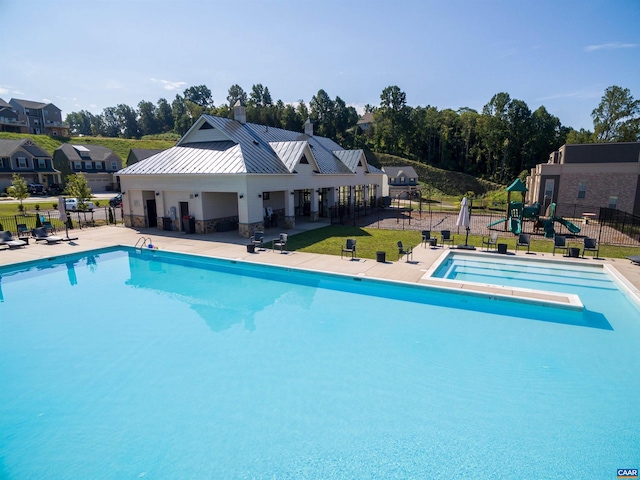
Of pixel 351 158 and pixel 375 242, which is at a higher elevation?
pixel 351 158

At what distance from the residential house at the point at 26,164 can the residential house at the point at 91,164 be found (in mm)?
1928

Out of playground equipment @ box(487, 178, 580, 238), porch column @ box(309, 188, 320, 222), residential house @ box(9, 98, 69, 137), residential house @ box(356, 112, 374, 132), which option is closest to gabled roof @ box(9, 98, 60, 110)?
residential house @ box(9, 98, 69, 137)

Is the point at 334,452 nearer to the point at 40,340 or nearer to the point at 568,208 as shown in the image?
the point at 40,340

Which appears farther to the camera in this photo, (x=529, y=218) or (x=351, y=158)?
(x=351, y=158)

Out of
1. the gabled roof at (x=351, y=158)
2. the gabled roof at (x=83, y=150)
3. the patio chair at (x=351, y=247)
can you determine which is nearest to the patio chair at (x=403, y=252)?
the patio chair at (x=351, y=247)

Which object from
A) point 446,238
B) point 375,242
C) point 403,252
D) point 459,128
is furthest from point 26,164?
point 459,128

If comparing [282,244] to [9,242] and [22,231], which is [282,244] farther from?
[22,231]

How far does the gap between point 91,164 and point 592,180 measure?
74490 mm

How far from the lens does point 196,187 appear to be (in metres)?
23.5

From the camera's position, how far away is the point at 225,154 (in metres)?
24.0

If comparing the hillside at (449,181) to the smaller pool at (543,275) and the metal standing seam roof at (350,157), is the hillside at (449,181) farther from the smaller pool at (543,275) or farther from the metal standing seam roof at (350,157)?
the smaller pool at (543,275)

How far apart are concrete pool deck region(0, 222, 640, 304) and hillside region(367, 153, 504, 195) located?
190 ft

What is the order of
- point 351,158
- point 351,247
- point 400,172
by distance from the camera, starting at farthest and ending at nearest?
point 400,172
point 351,158
point 351,247

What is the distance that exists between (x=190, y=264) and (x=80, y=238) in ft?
33.3
